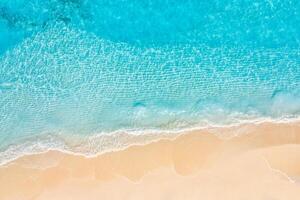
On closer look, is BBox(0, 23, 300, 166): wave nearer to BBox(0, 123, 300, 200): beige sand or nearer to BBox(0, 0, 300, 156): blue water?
BBox(0, 0, 300, 156): blue water

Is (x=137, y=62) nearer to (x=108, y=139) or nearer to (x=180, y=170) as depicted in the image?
(x=108, y=139)

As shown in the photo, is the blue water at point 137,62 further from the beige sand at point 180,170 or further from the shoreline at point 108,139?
the beige sand at point 180,170

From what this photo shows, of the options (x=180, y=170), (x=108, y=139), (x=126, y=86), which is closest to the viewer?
(x=180, y=170)

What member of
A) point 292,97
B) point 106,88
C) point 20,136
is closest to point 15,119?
point 20,136

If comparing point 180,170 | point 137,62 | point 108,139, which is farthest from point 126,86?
point 180,170

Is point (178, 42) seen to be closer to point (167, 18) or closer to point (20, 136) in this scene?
point (167, 18)

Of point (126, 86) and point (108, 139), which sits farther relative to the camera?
point (126, 86)

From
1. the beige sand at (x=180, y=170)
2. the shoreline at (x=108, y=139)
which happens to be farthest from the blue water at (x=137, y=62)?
the beige sand at (x=180, y=170)
